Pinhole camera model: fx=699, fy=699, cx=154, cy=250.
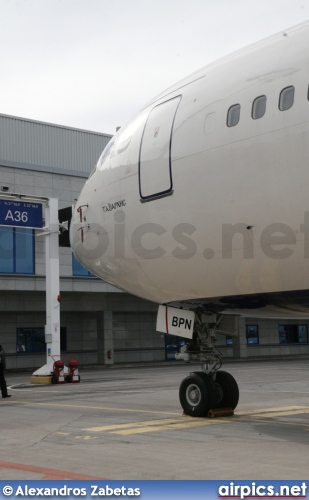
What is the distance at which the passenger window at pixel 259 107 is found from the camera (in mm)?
9492

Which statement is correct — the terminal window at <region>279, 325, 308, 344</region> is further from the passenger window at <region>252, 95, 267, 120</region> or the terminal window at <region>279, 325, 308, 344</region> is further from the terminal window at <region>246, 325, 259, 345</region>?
the passenger window at <region>252, 95, 267, 120</region>

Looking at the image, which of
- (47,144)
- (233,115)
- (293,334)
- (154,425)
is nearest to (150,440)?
(154,425)

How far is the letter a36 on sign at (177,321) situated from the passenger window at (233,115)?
3.80 meters

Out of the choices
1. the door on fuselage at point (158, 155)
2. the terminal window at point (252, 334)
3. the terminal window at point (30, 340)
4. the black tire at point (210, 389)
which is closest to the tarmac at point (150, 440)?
A: the black tire at point (210, 389)

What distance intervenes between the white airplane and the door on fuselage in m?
0.02

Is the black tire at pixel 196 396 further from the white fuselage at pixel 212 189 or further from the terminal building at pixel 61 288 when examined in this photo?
the terminal building at pixel 61 288

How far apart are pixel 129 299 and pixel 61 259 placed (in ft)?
21.8

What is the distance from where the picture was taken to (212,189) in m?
10.1

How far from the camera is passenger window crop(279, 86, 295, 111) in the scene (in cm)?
909

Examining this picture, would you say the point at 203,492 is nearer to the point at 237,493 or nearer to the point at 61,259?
the point at 237,493

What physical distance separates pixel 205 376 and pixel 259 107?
516 centimetres

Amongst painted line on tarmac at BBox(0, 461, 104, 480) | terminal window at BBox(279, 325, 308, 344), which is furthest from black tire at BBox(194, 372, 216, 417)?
terminal window at BBox(279, 325, 308, 344)

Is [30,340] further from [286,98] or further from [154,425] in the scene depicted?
[286,98]
